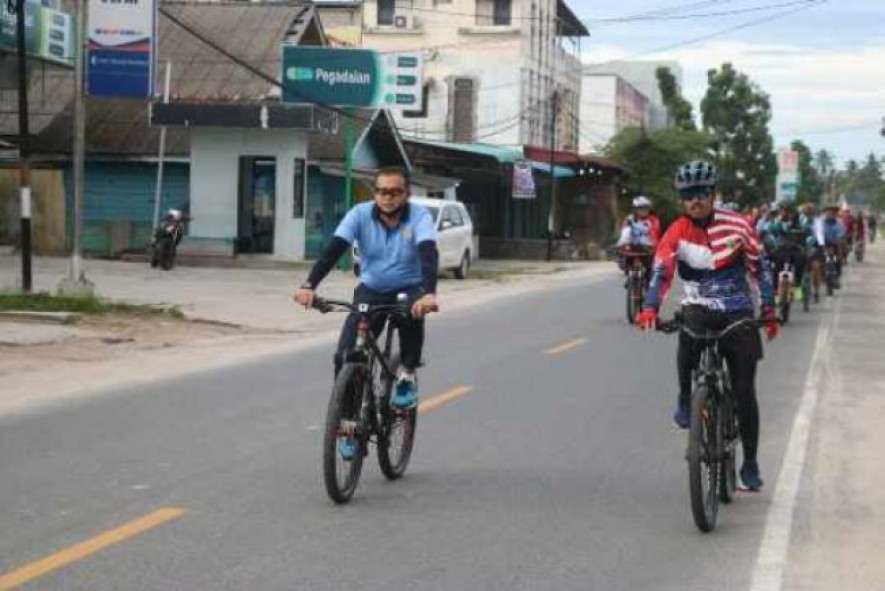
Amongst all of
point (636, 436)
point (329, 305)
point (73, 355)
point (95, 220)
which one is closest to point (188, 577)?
Answer: point (329, 305)

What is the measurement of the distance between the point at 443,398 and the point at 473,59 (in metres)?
54.5

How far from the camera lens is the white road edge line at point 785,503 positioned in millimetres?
6156

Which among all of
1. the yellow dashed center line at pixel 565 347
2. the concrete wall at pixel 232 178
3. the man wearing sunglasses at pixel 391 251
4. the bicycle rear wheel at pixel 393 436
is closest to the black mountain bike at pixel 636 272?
the yellow dashed center line at pixel 565 347

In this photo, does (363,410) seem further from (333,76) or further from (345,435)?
(333,76)

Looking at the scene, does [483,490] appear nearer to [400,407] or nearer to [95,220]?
[400,407]

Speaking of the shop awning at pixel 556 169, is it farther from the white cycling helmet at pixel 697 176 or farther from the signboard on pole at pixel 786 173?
the white cycling helmet at pixel 697 176

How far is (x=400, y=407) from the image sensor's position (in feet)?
26.3

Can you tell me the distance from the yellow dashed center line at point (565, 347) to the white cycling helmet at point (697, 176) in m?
8.46

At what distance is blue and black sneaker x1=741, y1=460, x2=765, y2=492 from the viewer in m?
7.77

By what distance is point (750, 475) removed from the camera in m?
7.79

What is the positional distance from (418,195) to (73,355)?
1013 inches

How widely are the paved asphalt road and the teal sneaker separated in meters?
0.47

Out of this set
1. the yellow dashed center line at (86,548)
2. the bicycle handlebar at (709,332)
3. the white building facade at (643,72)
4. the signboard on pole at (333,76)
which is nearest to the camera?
the yellow dashed center line at (86,548)

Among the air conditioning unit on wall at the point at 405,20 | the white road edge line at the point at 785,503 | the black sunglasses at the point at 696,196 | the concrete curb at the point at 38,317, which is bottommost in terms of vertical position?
the white road edge line at the point at 785,503
